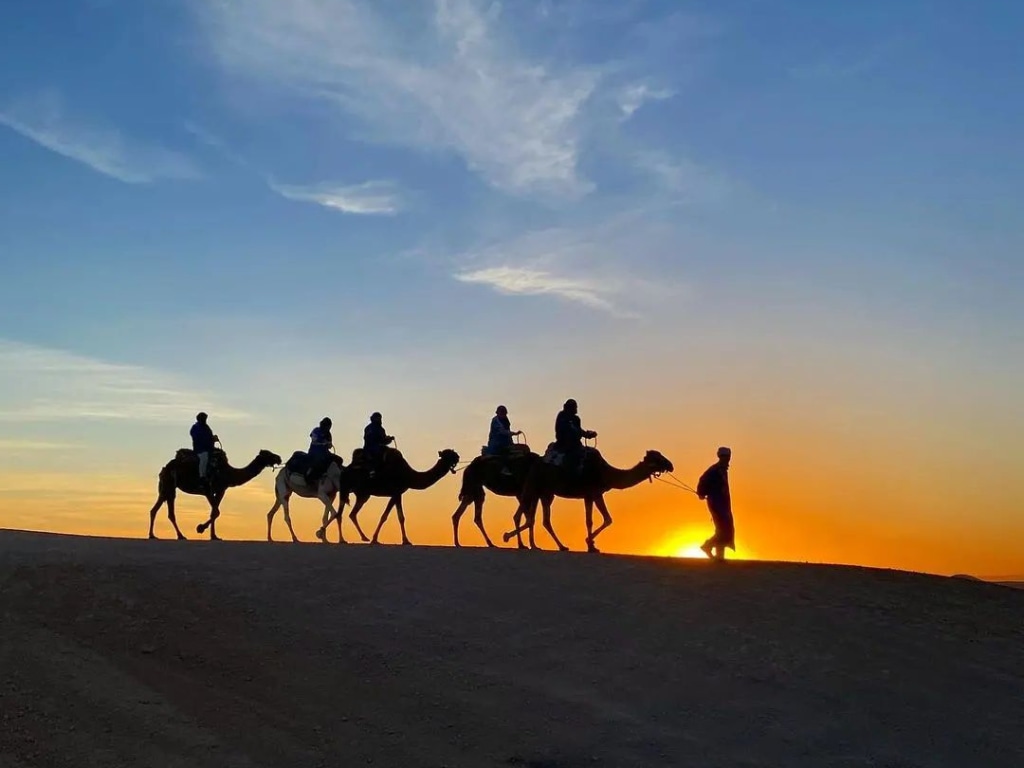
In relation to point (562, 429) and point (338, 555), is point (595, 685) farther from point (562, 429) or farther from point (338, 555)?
point (562, 429)

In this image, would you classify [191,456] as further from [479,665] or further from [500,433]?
[479,665]

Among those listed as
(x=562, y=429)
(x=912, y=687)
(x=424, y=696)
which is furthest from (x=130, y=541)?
(x=912, y=687)

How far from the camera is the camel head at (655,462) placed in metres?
23.6

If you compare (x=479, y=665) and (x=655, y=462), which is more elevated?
(x=655, y=462)

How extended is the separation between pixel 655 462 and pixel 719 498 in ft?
15.0

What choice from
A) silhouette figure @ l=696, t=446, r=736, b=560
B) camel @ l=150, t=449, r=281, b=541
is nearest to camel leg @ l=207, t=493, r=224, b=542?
camel @ l=150, t=449, r=281, b=541

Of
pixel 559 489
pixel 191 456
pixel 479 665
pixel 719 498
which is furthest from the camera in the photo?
pixel 191 456

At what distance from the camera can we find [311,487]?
2553 cm

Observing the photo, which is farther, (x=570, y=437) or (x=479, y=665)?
(x=570, y=437)

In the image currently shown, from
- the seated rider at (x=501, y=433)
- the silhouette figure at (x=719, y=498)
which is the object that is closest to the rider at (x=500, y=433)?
the seated rider at (x=501, y=433)

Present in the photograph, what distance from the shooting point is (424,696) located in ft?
39.2

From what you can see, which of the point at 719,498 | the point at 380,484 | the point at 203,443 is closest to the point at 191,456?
the point at 203,443

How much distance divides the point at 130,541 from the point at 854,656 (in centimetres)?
1292

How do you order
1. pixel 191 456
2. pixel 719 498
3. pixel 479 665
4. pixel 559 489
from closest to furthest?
pixel 479 665 → pixel 719 498 → pixel 559 489 → pixel 191 456
